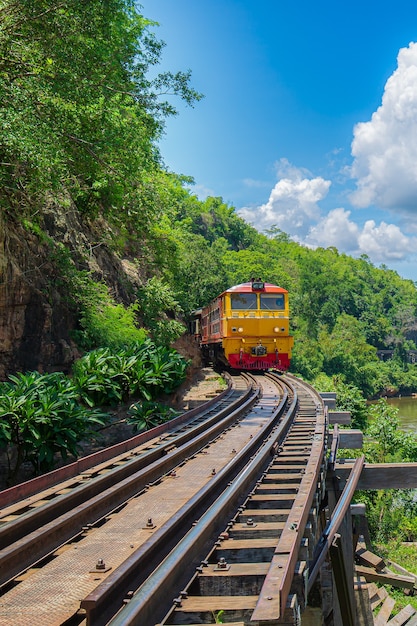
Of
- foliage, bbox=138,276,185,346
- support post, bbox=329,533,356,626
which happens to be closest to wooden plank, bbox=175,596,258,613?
support post, bbox=329,533,356,626

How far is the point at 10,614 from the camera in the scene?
3.18 meters

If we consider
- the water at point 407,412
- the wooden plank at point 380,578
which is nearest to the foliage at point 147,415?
the wooden plank at point 380,578

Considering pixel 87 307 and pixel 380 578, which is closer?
pixel 380 578

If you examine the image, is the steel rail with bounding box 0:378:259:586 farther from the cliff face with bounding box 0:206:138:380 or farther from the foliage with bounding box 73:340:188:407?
the cliff face with bounding box 0:206:138:380

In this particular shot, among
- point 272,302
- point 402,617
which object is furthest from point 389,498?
point 402,617

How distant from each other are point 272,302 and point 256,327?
124 cm

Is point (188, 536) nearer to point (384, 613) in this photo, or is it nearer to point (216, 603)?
point (216, 603)

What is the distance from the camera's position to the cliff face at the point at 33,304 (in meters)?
11.4

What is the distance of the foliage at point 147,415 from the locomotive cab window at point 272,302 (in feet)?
32.3

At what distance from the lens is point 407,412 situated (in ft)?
167

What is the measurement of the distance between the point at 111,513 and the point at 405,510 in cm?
1777

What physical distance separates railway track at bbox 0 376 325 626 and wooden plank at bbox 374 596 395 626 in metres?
5.21

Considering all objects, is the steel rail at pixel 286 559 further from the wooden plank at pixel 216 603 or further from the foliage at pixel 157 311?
the foliage at pixel 157 311

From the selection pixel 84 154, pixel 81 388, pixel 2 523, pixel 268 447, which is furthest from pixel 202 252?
pixel 2 523
